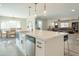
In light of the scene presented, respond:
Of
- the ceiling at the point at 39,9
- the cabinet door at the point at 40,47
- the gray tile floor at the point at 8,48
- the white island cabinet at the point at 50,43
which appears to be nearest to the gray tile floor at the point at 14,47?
the gray tile floor at the point at 8,48

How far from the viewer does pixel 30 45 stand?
193 cm

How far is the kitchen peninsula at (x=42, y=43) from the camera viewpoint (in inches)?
71.3

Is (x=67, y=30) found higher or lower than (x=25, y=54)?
higher

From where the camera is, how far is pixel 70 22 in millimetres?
1780

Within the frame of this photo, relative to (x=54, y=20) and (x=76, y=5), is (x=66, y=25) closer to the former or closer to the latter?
(x=54, y=20)

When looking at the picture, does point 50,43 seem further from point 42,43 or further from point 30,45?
point 30,45

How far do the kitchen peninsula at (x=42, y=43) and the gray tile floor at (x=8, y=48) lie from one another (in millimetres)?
90

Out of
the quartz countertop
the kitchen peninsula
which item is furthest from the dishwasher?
the quartz countertop

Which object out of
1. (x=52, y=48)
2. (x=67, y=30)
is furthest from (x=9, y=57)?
(x=67, y=30)

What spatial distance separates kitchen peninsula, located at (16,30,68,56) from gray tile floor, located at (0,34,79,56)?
0.30 feet

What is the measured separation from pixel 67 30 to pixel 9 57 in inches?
46.1

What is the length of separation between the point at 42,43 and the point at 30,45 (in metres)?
0.26

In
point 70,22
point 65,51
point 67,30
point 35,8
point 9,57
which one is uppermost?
point 35,8

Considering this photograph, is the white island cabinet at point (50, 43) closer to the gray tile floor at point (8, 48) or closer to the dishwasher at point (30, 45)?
the dishwasher at point (30, 45)
